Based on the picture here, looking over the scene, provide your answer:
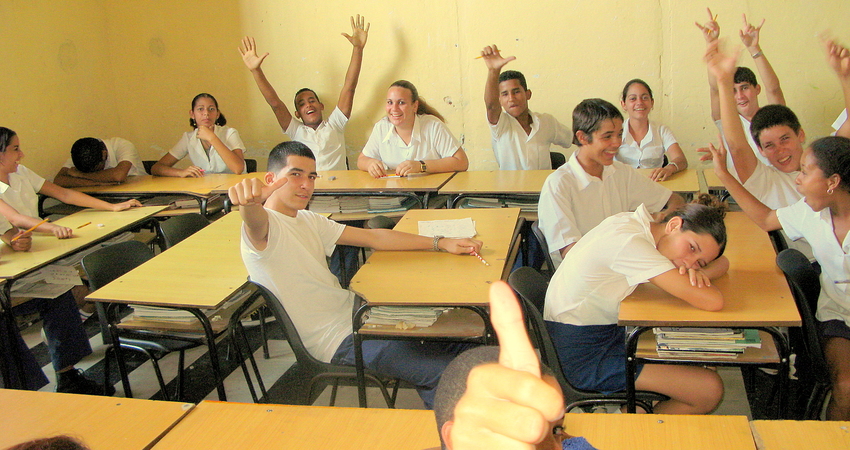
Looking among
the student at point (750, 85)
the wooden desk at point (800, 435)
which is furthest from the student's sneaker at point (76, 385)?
the student at point (750, 85)

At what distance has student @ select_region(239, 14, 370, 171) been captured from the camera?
4734 mm

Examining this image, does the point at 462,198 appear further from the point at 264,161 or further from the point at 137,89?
the point at 137,89

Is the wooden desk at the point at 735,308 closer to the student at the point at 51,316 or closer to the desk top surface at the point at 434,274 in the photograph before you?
the desk top surface at the point at 434,274

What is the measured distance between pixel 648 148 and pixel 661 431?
2.93 meters

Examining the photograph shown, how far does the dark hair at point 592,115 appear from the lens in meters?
2.64

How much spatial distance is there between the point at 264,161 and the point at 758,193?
4.09m

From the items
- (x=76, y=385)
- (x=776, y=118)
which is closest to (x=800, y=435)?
(x=776, y=118)

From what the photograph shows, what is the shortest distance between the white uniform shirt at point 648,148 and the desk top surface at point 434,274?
61.4 inches

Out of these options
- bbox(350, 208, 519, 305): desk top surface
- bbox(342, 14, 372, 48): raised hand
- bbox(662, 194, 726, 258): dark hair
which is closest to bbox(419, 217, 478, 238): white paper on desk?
bbox(350, 208, 519, 305): desk top surface

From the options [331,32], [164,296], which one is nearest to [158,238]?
[164,296]

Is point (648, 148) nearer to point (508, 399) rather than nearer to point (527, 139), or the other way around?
point (527, 139)

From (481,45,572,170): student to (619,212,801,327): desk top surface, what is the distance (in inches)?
77.8

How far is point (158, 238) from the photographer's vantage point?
3633 millimetres

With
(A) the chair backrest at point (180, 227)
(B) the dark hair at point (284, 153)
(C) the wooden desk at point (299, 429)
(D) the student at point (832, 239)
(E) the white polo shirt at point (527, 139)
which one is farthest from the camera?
(E) the white polo shirt at point (527, 139)
